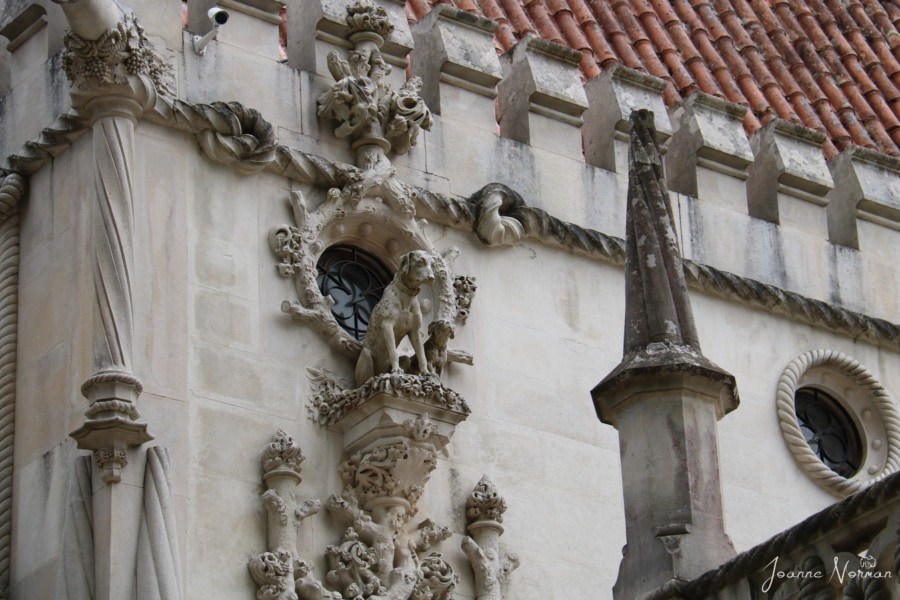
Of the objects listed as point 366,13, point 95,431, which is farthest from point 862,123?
point 95,431

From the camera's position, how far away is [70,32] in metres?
13.2

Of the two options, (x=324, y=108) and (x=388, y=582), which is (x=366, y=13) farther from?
(x=388, y=582)

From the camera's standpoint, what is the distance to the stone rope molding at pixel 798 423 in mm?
15211

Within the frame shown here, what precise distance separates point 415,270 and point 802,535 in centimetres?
373

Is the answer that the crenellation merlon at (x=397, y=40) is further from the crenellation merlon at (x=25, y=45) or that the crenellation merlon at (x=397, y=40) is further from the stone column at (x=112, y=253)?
the crenellation merlon at (x=25, y=45)

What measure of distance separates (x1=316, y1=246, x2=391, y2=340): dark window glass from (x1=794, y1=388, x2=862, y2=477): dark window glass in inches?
111

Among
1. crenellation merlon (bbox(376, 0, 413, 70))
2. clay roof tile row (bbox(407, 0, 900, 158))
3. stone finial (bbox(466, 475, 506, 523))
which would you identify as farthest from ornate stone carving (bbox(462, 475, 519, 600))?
clay roof tile row (bbox(407, 0, 900, 158))

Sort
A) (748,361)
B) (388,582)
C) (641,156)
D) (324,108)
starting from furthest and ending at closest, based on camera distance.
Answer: (748,361), (324,108), (388,582), (641,156)

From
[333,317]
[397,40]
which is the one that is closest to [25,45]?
[397,40]

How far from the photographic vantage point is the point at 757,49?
19.3 meters

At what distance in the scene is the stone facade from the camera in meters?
12.8

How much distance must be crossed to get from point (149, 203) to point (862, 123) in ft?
24.1

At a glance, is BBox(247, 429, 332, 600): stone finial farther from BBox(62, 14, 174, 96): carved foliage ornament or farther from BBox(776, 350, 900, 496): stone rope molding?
BBox(776, 350, 900, 496): stone rope molding

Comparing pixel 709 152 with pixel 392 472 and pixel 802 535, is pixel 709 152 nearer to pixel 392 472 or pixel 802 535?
pixel 392 472
